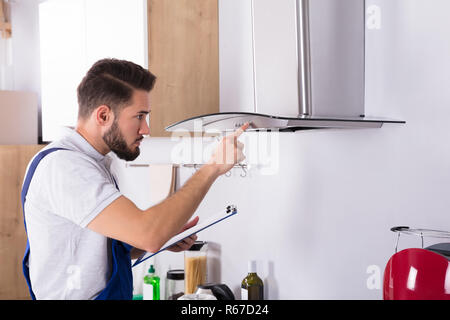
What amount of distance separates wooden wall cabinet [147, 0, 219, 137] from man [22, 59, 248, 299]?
1.58ft

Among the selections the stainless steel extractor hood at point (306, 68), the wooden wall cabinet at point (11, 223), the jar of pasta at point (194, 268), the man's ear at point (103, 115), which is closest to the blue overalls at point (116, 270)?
the man's ear at point (103, 115)

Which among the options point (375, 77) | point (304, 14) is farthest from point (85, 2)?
point (375, 77)

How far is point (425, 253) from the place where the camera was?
97 centimetres

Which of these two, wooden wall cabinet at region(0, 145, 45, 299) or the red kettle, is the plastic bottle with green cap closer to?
wooden wall cabinet at region(0, 145, 45, 299)

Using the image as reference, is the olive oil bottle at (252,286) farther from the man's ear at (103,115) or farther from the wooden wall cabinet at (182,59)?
the man's ear at (103,115)

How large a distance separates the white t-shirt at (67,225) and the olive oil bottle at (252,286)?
0.60 meters

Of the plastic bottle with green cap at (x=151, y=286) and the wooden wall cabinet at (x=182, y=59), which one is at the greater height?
the wooden wall cabinet at (x=182, y=59)

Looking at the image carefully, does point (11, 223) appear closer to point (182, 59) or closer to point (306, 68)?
point (182, 59)

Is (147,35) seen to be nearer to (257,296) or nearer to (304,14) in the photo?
(304,14)

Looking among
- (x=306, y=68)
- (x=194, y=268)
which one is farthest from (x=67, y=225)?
(x=194, y=268)

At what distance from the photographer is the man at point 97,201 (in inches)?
45.8

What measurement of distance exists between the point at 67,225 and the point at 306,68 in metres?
0.73

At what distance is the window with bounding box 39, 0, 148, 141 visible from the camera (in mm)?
1879

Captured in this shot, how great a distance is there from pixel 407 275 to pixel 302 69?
23.9 inches
